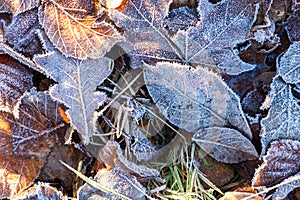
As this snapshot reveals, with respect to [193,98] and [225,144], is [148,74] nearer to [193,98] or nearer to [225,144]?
[193,98]

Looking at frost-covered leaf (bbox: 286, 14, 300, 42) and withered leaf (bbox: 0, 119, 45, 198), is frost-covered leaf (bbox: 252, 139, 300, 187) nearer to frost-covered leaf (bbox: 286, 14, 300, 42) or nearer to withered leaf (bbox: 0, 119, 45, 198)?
frost-covered leaf (bbox: 286, 14, 300, 42)

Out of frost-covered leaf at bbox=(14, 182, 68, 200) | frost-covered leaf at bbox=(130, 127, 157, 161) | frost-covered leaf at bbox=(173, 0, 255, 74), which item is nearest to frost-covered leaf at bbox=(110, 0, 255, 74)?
frost-covered leaf at bbox=(173, 0, 255, 74)

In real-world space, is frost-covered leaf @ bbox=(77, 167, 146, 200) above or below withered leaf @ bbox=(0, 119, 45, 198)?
below

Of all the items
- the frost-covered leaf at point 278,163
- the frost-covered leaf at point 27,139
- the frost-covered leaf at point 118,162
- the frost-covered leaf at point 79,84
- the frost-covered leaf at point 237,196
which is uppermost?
the frost-covered leaf at point 79,84

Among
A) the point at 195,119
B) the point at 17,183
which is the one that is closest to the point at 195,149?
the point at 195,119

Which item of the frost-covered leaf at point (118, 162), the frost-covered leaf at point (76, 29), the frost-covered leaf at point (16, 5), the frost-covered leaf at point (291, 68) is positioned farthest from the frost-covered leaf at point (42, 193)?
the frost-covered leaf at point (291, 68)

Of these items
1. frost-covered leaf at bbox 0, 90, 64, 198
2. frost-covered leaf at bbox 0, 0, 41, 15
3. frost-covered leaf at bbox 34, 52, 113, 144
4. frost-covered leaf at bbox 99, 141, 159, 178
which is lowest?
frost-covered leaf at bbox 99, 141, 159, 178

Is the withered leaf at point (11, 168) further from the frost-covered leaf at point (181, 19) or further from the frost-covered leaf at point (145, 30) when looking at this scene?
the frost-covered leaf at point (181, 19)
